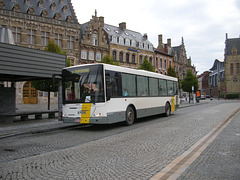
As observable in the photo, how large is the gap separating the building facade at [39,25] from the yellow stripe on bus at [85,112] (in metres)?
25.6

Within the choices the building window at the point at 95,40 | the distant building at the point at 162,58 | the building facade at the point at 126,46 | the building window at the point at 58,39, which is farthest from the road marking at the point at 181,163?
the distant building at the point at 162,58

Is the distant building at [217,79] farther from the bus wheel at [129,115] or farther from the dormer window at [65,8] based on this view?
the bus wheel at [129,115]

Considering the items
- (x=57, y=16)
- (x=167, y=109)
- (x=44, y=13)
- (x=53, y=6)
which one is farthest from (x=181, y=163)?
(x=53, y=6)

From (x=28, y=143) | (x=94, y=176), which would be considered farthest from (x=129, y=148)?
(x=28, y=143)

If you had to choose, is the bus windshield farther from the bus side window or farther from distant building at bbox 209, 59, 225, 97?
distant building at bbox 209, 59, 225, 97

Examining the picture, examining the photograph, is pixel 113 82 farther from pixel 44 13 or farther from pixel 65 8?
pixel 65 8

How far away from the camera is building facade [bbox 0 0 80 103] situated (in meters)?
32.3

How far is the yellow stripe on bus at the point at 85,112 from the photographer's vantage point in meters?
10.3

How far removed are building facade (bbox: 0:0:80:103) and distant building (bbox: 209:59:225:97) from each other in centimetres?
6783

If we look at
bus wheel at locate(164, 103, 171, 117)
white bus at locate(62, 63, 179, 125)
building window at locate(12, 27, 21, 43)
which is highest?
building window at locate(12, 27, 21, 43)

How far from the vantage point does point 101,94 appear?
33.5 feet

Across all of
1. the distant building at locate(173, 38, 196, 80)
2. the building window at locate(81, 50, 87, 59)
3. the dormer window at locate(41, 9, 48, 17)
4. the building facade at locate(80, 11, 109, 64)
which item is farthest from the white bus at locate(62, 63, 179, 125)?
the distant building at locate(173, 38, 196, 80)

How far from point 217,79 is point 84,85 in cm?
9940

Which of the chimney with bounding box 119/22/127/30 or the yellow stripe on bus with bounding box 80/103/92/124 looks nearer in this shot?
the yellow stripe on bus with bounding box 80/103/92/124
